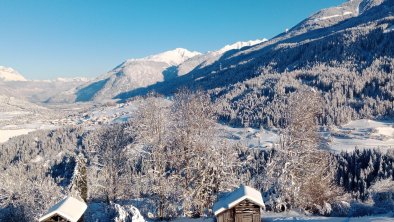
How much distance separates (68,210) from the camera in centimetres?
3028

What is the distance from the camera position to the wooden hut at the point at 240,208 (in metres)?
30.4

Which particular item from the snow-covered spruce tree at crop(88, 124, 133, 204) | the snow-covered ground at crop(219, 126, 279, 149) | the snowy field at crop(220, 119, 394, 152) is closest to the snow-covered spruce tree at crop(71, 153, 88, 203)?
the snow-covered spruce tree at crop(88, 124, 133, 204)

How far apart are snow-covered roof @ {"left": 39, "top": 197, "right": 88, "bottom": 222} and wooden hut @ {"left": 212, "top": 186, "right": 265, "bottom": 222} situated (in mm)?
10434

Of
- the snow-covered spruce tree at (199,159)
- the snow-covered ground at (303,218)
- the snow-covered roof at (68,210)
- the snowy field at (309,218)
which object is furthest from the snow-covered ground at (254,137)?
the snow-covered roof at (68,210)

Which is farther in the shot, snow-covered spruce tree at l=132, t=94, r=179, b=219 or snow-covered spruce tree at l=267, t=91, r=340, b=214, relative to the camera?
snow-covered spruce tree at l=132, t=94, r=179, b=219

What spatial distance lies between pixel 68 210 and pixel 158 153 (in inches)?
640

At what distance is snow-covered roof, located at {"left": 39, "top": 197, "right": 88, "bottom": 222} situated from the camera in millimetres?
29469

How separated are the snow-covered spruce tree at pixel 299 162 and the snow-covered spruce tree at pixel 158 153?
11169mm

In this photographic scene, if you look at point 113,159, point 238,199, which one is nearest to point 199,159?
point 238,199

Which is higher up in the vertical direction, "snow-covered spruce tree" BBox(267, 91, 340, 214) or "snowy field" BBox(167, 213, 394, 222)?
"snow-covered spruce tree" BBox(267, 91, 340, 214)

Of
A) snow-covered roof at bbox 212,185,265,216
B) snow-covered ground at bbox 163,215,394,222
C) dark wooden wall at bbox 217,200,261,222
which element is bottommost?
snow-covered ground at bbox 163,215,394,222

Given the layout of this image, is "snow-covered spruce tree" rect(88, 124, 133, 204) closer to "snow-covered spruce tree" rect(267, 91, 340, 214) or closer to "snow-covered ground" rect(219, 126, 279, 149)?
"snow-covered spruce tree" rect(267, 91, 340, 214)

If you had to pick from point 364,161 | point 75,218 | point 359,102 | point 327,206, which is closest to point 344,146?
point 364,161

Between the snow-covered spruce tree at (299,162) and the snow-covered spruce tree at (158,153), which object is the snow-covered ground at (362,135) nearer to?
the snow-covered spruce tree at (299,162)
